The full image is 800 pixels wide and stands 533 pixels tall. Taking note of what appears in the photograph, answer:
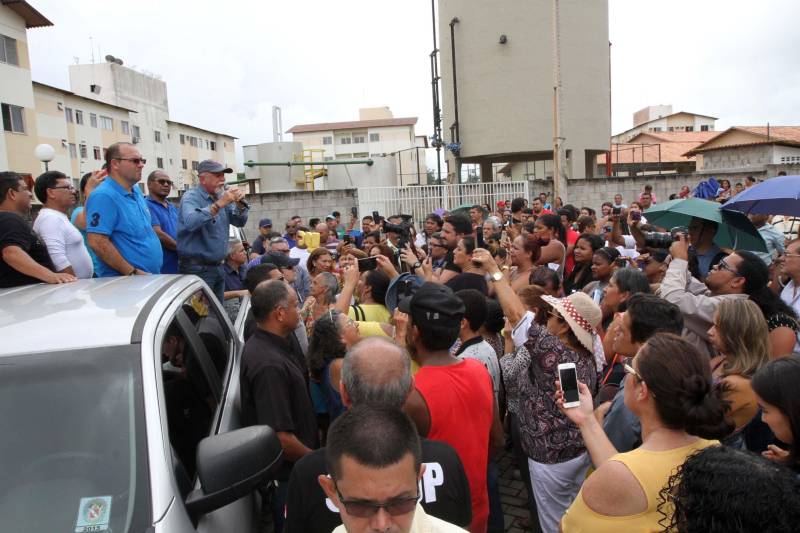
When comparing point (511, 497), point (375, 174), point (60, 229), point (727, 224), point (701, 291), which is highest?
point (375, 174)

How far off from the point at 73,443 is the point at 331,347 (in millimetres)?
1534

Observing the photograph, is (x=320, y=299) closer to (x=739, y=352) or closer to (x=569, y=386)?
(x=569, y=386)

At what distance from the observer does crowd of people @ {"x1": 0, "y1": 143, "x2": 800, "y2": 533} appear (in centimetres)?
154

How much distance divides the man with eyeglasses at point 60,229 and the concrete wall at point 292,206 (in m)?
11.0

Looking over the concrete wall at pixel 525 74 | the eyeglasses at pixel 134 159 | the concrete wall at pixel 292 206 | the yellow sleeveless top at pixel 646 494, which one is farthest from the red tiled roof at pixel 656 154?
the yellow sleeveless top at pixel 646 494

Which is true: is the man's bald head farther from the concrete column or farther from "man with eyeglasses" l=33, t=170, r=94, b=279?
the concrete column

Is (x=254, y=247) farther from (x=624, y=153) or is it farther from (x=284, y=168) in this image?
(x=624, y=153)

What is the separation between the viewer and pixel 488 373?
2869 millimetres

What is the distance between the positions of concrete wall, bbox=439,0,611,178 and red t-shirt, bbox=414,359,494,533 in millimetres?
16500

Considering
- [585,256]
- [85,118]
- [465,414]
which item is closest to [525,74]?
[585,256]

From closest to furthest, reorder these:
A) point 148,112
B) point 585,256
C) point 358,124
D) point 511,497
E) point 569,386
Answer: point 569,386 < point 511,497 < point 585,256 < point 148,112 < point 358,124

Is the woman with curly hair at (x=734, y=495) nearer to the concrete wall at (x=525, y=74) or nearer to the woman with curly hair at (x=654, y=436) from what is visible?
the woman with curly hair at (x=654, y=436)

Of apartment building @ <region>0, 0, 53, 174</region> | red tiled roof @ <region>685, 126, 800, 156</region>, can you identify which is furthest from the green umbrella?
apartment building @ <region>0, 0, 53, 174</region>

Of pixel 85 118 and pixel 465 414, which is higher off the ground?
pixel 85 118
